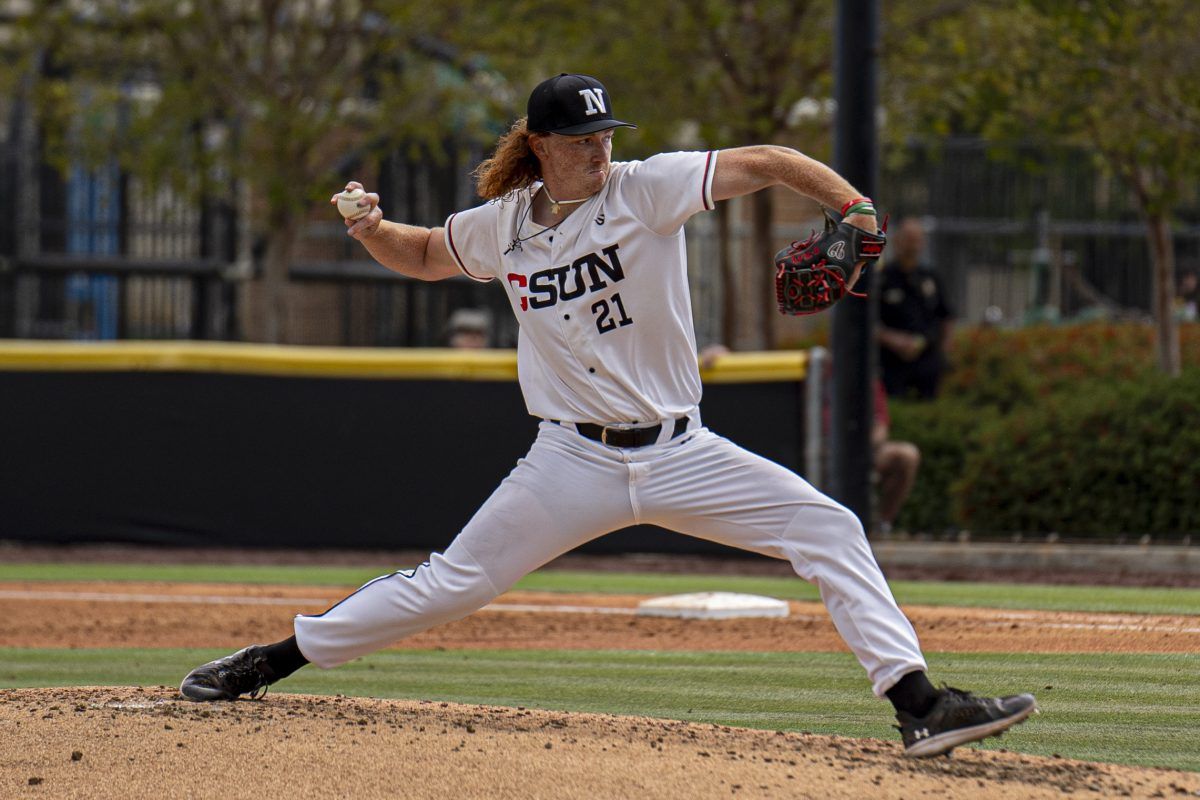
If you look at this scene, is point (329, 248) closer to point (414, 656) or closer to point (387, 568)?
point (387, 568)

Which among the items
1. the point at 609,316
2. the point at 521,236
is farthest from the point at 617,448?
the point at 521,236

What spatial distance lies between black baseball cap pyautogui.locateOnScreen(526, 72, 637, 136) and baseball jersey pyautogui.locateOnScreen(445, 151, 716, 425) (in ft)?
0.57

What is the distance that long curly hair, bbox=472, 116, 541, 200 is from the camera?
5.39 m

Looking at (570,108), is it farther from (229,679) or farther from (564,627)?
(564,627)

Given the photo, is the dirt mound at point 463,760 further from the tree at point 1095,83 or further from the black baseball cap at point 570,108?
the tree at point 1095,83

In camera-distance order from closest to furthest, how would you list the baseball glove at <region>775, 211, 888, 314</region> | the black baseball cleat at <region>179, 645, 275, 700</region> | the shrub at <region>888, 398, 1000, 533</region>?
the baseball glove at <region>775, 211, 888, 314</region> < the black baseball cleat at <region>179, 645, 275, 700</region> < the shrub at <region>888, 398, 1000, 533</region>

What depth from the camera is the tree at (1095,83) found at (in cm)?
1227

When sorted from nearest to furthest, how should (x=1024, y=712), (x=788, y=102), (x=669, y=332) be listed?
(x=1024, y=712), (x=669, y=332), (x=788, y=102)

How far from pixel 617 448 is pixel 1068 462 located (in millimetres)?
7915

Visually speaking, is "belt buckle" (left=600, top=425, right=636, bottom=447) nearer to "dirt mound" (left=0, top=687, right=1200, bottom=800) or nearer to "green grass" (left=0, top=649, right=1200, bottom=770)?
"dirt mound" (left=0, top=687, right=1200, bottom=800)

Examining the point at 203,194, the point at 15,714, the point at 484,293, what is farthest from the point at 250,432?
the point at 15,714

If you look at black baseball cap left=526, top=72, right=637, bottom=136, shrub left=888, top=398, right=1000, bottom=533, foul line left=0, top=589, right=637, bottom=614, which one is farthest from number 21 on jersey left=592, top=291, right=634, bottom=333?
shrub left=888, top=398, right=1000, bottom=533

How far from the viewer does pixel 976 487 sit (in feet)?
42.3

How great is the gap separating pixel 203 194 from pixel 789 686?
12.8 meters
